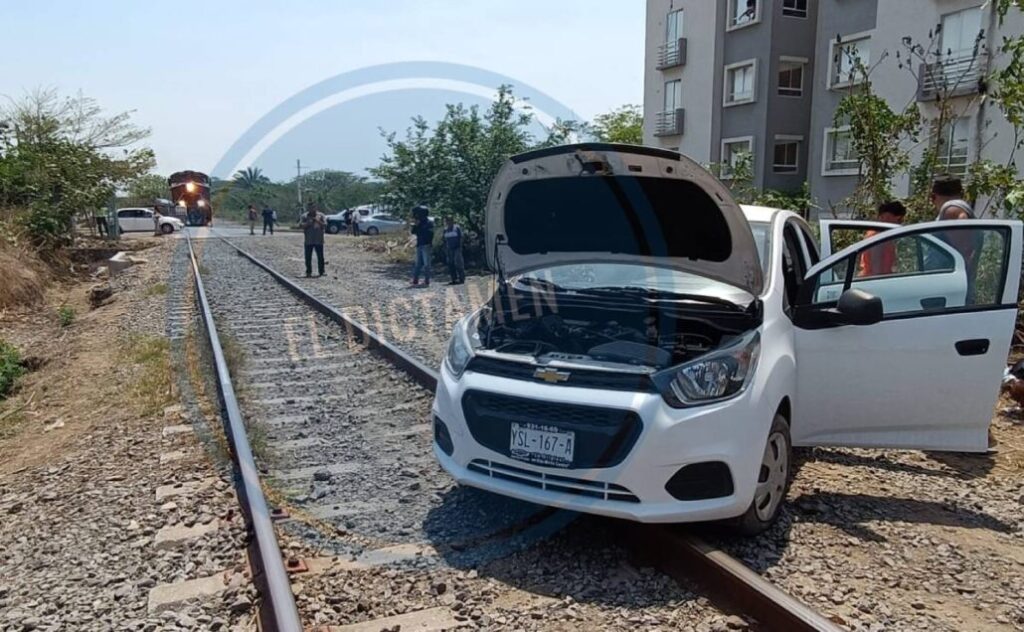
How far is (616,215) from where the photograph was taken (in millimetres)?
4812

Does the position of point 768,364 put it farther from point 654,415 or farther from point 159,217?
point 159,217

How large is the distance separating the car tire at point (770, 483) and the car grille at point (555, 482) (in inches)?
27.1

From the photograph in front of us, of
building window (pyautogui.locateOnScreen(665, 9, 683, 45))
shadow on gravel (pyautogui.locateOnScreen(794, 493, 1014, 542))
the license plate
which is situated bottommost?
shadow on gravel (pyautogui.locateOnScreen(794, 493, 1014, 542))

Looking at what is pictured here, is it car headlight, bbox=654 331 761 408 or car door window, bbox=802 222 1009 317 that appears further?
car door window, bbox=802 222 1009 317

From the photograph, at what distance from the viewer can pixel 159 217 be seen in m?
42.1

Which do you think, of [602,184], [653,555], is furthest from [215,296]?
[653,555]

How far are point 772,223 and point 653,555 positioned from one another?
7.29ft

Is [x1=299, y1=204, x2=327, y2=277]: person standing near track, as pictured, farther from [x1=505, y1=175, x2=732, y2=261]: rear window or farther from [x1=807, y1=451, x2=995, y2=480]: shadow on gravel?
[x1=807, y1=451, x2=995, y2=480]: shadow on gravel

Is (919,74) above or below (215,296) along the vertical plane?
above

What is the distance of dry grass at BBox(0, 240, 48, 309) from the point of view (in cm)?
1470

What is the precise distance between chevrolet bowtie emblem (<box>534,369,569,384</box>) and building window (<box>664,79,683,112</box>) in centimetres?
3269

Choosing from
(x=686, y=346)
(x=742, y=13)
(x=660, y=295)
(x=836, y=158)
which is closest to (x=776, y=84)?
(x=742, y=13)

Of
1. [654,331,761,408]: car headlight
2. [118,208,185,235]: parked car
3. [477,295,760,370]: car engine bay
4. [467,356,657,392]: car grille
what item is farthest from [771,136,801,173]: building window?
[118,208,185,235]: parked car

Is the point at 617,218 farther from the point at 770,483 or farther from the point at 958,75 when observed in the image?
the point at 958,75
